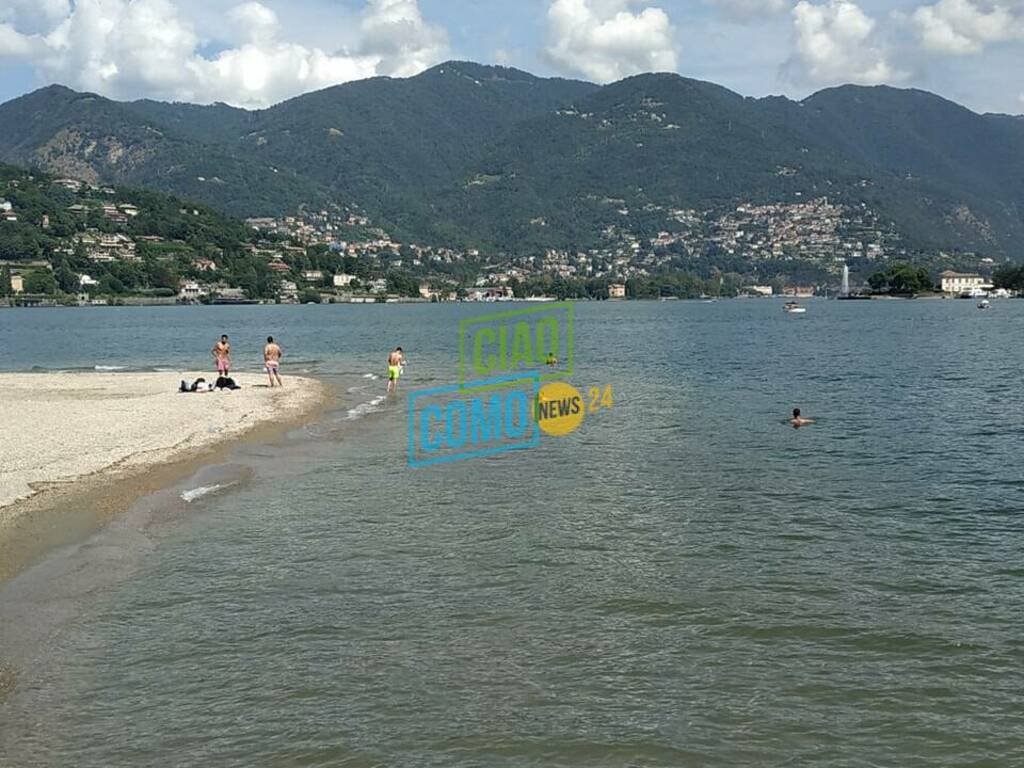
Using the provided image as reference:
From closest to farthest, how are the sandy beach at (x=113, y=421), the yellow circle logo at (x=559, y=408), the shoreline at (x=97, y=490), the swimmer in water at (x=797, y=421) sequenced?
the shoreline at (x=97, y=490), the sandy beach at (x=113, y=421), the swimmer in water at (x=797, y=421), the yellow circle logo at (x=559, y=408)

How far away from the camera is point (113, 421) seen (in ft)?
90.1

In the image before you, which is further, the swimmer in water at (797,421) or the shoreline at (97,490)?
the swimmer in water at (797,421)

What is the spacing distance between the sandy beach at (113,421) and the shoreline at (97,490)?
0.26 feet

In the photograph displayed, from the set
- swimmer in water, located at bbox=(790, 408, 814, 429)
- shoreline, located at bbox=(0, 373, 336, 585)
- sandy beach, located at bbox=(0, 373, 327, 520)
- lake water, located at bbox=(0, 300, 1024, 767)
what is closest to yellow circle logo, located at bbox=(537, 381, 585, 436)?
lake water, located at bbox=(0, 300, 1024, 767)

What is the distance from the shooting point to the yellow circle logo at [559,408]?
97.9 feet

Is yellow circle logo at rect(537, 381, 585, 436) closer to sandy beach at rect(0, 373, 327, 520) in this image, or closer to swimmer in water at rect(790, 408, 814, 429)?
swimmer in water at rect(790, 408, 814, 429)

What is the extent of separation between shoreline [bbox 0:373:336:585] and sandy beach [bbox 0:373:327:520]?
3.2 inches

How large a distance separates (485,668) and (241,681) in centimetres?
248

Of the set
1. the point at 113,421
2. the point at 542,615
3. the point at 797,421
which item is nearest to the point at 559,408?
the point at 797,421

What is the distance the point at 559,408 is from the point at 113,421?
1486 cm

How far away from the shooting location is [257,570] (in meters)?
13.9

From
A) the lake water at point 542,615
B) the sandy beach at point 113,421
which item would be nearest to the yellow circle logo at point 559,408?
the lake water at point 542,615

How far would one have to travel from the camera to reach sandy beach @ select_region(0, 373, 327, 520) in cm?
2009

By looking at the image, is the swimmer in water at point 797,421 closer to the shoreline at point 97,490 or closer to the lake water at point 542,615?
the lake water at point 542,615
